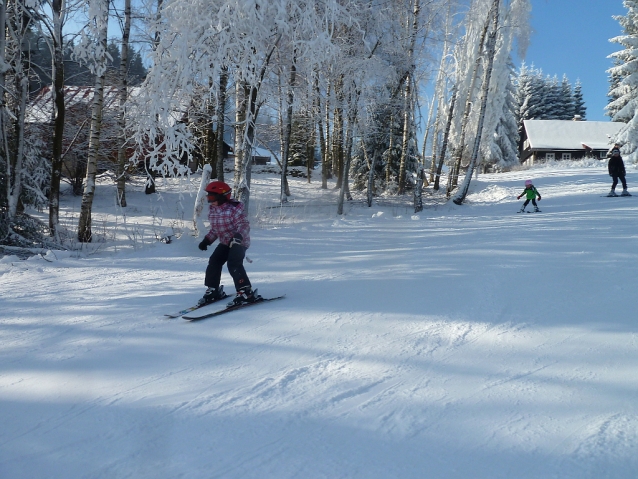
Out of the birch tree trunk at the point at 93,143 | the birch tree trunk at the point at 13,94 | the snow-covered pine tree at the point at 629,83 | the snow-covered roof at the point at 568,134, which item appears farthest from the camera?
the snow-covered roof at the point at 568,134

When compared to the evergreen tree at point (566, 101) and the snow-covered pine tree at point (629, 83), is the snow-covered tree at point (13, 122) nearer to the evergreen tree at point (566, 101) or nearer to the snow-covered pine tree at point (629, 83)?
the snow-covered pine tree at point (629, 83)

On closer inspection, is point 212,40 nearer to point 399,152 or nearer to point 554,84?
point 399,152

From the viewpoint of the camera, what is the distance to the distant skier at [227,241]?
18.0 ft

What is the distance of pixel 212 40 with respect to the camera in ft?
23.6

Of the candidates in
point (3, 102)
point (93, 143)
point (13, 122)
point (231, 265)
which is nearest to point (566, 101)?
point (93, 143)

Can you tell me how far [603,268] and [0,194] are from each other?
11471 millimetres

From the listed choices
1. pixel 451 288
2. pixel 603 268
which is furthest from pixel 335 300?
pixel 603 268

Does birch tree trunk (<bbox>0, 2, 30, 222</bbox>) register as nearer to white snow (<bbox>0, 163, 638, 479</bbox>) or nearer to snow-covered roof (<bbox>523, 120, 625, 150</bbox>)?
white snow (<bbox>0, 163, 638, 479</bbox>)

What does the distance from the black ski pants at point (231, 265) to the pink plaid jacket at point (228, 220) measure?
13 cm

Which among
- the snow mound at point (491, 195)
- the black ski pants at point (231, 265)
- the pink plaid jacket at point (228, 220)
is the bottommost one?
the black ski pants at point (231, 265)

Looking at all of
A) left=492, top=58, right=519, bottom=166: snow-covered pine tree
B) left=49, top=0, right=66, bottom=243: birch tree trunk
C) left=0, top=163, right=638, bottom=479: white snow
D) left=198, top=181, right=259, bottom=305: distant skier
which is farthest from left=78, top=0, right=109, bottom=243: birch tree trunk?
left=492, top=58, right=519, bottom=166: snow-covered pine tree

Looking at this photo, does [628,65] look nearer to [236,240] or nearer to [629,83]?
[629,83]

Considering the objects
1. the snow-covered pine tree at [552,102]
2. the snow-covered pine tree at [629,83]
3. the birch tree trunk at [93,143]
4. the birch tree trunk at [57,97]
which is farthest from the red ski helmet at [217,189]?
the snow-covered pine tree at [552,102]

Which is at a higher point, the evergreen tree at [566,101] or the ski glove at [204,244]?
the evergreen tree at [566,101]
